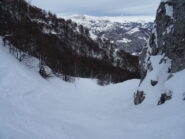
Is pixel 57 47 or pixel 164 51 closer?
pixel 164 51

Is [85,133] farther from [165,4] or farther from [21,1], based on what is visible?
[21,1]

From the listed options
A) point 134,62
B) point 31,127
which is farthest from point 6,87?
point 134,62

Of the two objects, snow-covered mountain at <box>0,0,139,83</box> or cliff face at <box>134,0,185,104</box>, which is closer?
cliff face at <box>134,0,185,104</box>

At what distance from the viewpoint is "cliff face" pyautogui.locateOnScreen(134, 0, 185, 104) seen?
1742 centimetres

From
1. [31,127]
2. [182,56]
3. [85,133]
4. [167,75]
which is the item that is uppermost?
[182,56]

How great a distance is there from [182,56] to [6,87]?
56.1ft

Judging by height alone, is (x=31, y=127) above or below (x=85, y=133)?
above

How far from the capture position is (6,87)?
1708cm

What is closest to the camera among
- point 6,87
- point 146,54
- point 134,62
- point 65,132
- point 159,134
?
point 159,134

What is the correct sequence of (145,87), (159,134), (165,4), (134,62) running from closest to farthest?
(159,134) < (145,87) < (165,4) < (134,62)

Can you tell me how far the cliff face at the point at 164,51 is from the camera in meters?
17.4

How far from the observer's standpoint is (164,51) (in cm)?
2036

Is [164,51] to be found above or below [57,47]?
above

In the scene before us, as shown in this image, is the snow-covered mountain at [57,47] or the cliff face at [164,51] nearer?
the cliff face at [164,51]
